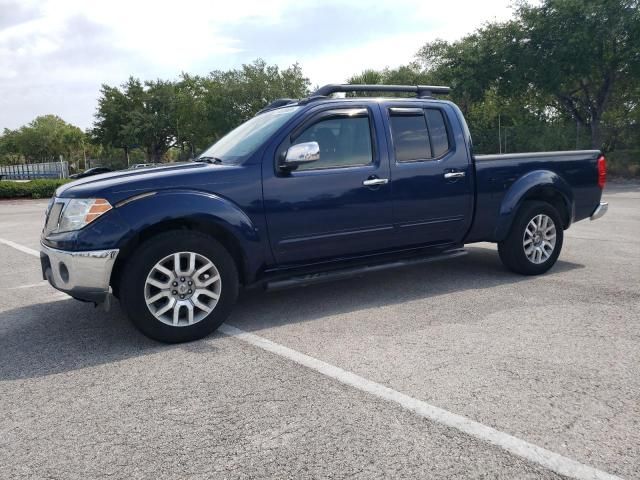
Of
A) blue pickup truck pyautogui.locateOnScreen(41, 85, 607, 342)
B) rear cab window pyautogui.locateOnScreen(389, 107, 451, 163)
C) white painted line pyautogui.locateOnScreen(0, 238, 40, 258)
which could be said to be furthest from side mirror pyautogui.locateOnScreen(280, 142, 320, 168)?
white painted line pyautogui.locateOnScreen(0, 238, 40, 258)

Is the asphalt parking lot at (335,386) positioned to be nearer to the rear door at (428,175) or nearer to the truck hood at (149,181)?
the rear door at (428,175)

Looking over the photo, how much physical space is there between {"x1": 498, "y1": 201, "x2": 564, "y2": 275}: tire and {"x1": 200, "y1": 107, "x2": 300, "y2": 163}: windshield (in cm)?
272


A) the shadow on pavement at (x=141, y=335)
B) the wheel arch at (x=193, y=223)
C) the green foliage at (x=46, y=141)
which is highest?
the green foliage at (x=46, y=141)

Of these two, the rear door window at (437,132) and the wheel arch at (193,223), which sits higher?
the rear door window at (437,132)

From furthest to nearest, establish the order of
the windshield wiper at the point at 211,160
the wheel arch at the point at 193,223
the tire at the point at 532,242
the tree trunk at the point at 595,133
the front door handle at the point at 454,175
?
the tree trunk at the point at 595,133, the tire at the point at 532,242, the front door handle at the point at 454,175, the windshield wiper at the point at 211,160, the wheel arch at the point at 193,223

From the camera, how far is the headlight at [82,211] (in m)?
3.80

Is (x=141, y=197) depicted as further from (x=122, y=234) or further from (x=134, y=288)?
(x=134, y=288)

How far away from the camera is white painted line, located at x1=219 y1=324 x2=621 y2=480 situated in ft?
7.43

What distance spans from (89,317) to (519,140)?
25173 millimetres

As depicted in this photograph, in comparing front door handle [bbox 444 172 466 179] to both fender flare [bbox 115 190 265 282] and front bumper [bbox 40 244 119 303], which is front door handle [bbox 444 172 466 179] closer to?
fender flare [bbox 115 190 265 282]

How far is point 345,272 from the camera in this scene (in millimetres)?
4637

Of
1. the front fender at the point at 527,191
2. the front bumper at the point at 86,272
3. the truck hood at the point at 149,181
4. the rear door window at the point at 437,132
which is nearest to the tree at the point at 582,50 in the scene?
the front fender at the point at 527,191

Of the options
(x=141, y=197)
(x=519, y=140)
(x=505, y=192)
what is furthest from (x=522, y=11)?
(x=141, y=197)

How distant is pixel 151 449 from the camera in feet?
8.23
